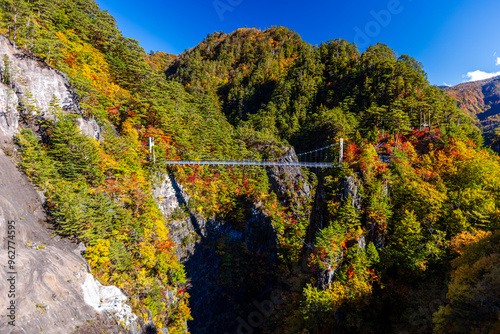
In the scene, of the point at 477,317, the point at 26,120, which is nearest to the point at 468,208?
the point at 477,317

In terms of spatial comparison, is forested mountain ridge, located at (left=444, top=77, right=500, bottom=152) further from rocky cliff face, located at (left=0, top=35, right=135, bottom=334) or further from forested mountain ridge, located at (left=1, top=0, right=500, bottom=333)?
rocky cliff face, located at (left=0, top=35, right=135, bottom=334)

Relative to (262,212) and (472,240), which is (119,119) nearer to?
(262,212)

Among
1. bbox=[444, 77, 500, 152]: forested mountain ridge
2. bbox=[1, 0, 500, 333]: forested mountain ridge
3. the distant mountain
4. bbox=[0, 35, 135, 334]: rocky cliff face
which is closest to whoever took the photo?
bbox=[0, 35, 135, 334]: rocky cliff face

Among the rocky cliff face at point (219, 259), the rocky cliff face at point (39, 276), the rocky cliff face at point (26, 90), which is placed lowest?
the rocky cliff face at point (219, 259)

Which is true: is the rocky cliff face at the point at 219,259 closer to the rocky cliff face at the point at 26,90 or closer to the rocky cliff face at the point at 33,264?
the rocky cliff face at the point at 26,90

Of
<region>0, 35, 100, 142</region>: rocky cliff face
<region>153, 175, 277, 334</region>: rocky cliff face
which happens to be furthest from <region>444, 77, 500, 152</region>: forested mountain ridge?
<region>0, 35, 100, 142</region>: rocky cliff face

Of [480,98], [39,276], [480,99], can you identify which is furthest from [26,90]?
[480,98]

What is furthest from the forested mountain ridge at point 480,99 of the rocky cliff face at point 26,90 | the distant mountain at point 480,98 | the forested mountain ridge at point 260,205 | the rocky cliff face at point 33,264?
the rocky cliff face at point 26,90

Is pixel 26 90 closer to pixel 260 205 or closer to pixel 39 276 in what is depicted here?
pixel 39 276
